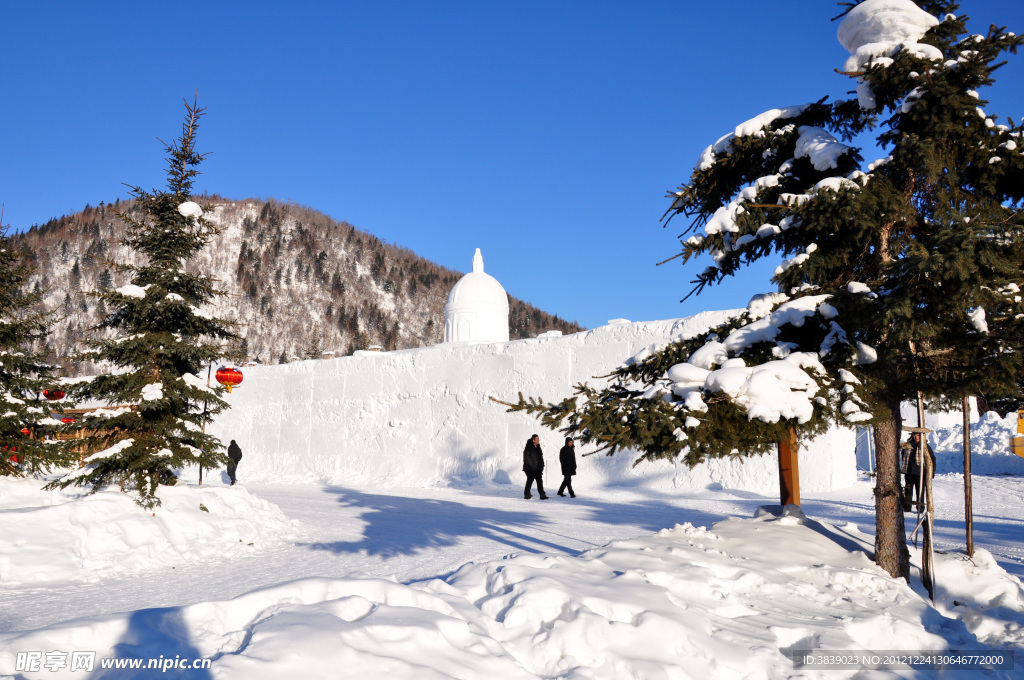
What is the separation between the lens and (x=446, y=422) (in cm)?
2091

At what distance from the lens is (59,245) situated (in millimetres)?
101500

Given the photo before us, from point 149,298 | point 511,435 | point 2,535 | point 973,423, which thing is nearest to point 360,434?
point 511,435

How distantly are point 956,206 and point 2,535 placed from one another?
10302 millimetres

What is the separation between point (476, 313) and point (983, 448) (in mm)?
18952

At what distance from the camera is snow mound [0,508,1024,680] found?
2.92 meters

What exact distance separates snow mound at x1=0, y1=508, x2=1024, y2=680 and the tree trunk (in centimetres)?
27

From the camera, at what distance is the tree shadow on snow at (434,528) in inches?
344

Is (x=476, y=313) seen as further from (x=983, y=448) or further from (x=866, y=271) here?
(x=866, y=271)

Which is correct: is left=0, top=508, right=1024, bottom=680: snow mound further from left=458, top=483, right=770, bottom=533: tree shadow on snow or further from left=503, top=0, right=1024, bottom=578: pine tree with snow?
left=458, top=483, right=770, bottom=533: tree shadow on snow

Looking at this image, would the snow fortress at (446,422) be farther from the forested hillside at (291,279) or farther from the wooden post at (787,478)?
the forested hillside at (291,279)

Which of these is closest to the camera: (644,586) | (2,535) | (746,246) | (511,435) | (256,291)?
(644,586)

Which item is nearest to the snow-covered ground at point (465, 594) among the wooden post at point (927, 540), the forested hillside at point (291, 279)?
the wooden post at point (927, 540)

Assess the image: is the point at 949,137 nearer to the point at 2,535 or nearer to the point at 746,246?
the point at 746,246

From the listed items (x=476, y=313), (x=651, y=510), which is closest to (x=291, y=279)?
(x=476, y=313)
